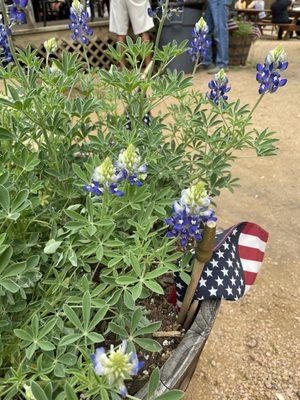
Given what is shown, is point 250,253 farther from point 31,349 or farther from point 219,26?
point 219,26

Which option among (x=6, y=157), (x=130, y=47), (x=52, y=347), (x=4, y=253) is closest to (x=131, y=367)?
(x=52, y=347)

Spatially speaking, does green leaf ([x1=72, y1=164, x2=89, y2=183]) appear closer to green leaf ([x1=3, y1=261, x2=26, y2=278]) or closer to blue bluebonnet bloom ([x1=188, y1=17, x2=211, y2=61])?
green leaf ([x1=3, y1=261, x2=26, y2=278])

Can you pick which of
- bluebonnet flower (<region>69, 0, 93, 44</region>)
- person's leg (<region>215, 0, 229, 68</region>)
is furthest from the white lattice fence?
bluebonnet flower (<region>69, 0, 93, 44</region>)

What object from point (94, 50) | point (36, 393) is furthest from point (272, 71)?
point (94, 50)

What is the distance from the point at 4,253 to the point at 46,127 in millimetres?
509

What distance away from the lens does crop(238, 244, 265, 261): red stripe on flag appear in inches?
53.4

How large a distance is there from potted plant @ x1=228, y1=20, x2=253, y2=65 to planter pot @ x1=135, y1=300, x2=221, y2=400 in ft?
19.4

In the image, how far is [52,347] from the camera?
38.5 inches

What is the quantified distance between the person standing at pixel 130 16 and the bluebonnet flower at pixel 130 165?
480 cm

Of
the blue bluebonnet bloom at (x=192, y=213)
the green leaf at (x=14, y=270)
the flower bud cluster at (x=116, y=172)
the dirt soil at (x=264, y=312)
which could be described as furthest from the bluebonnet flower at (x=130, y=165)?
the dirt soil at (x=264, y=312)

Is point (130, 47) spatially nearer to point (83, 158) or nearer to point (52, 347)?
point (83, 158)

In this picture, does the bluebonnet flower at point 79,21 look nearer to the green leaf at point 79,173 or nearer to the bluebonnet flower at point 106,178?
the green leaf at point 79,173

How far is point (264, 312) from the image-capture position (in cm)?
226

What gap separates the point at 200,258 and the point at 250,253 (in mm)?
316
